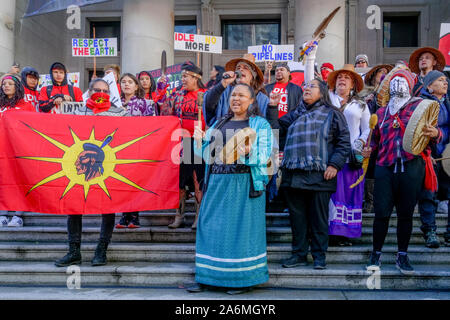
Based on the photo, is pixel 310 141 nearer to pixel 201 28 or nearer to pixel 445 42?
pixel 445 42

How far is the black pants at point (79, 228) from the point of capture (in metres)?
4.46

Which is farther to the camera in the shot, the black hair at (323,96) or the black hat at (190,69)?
the black hat at (190,69)

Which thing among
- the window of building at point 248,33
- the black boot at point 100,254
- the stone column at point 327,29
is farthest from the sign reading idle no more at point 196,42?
the window of building at point 248,33

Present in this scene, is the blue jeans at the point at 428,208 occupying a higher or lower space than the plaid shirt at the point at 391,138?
lower

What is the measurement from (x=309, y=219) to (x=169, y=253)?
1611 millimetres

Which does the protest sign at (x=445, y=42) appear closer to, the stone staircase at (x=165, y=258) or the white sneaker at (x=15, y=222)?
the stone staircase at (x=165, y=258)

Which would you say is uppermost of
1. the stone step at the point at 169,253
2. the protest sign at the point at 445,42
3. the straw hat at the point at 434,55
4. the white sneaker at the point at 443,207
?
the protest sign at the point at 445,42

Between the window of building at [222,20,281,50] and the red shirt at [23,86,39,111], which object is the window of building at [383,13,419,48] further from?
the red shirt at [23,86,39,111]

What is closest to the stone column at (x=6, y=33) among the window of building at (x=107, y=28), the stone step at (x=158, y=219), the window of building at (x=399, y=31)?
the window of building at (x=107, y=28)

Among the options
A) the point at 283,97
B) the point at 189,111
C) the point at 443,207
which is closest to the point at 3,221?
the point at 189,111

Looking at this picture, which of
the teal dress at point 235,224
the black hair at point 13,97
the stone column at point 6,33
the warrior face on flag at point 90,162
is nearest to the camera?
the teal dress at point 235,224

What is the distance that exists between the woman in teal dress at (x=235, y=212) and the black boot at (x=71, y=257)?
136 centimetres

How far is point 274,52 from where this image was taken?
8539 millimetres

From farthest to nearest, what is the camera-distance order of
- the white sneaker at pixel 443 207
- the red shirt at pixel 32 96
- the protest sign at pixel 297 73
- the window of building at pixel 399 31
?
1. the window of building at pixel 399 31
2. the protest sign at pixel 297 73
3. the red shirt at pixel 32 96
4. the white sneaker at pixel 443 207
